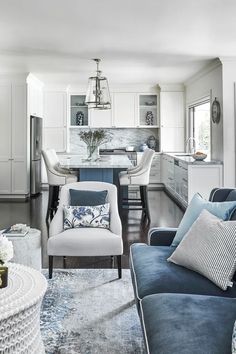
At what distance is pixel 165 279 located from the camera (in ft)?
7.10

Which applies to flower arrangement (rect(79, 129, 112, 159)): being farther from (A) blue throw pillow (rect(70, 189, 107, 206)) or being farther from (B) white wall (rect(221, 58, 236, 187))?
(A) blue throw pillow (rect(70, 189, 107, 206))

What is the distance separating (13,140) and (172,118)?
405 centimetres

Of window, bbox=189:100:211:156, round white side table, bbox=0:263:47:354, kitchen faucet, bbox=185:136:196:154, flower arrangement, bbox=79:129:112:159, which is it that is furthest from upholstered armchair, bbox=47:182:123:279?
kitchen faucet, bbox=185:136:196:154

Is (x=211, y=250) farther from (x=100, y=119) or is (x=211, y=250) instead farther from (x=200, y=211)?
(x=100, y=119)

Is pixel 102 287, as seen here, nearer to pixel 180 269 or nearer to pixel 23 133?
pixel 180 269

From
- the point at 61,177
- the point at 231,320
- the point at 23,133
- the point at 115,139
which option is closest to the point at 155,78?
the point at 115,139

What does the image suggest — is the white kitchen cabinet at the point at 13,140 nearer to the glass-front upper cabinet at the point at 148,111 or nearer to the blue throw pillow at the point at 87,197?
the glass-front upper cabinet at the point at 148,111

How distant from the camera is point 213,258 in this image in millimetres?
2195

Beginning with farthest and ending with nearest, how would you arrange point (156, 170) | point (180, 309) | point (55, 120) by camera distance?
1. point (156, 170)
2. point (55, 120)
3. point (180, 309)

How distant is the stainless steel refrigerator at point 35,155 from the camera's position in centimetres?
838

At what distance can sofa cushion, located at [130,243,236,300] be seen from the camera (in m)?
2.06

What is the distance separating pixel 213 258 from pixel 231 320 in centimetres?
60

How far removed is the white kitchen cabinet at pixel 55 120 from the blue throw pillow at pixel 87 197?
20.3 ft

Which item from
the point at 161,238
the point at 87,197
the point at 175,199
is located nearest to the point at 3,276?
the point at 161,238
